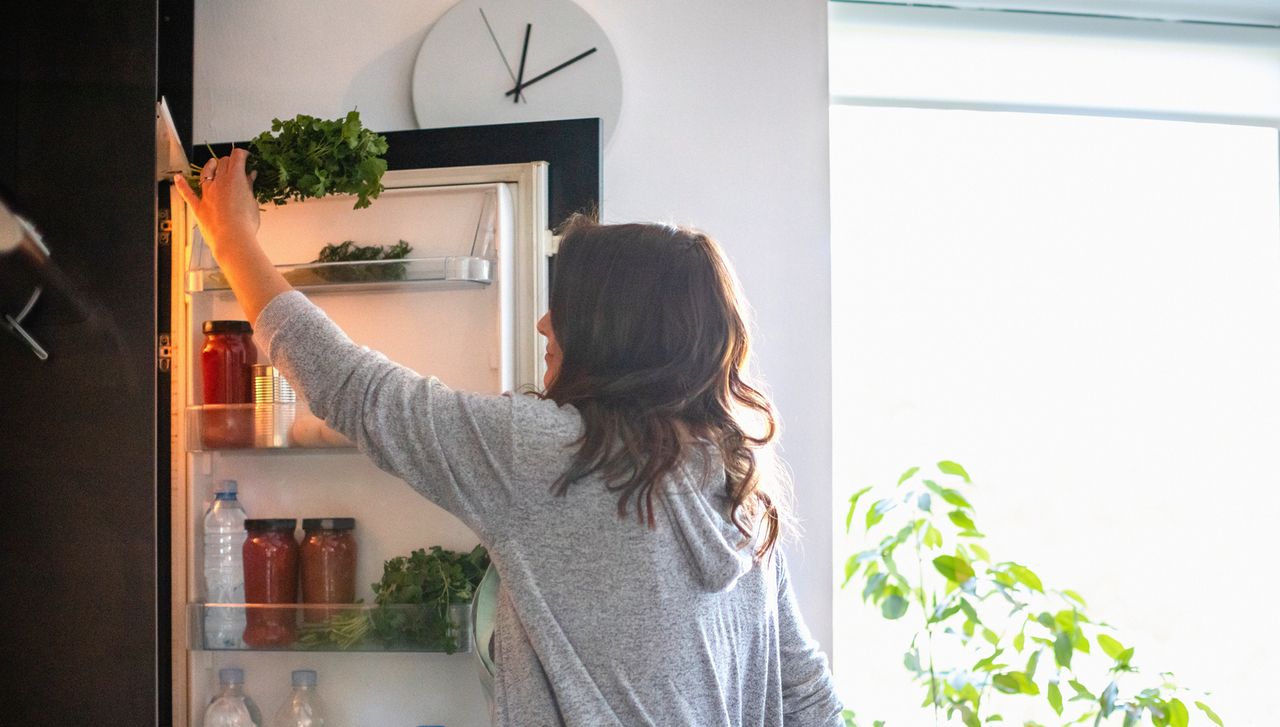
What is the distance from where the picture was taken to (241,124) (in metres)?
2.07

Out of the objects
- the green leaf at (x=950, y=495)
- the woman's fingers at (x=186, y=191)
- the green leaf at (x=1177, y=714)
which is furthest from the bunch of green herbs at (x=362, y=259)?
the green leaf at (x=1177, y=714)

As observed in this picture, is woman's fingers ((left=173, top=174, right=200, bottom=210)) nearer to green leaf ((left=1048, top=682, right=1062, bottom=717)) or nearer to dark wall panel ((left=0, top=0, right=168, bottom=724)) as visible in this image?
dark wall panel ((left=0, top=0, right=168, bottom=724))

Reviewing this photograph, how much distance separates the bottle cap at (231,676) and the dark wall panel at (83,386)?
0.24 meters

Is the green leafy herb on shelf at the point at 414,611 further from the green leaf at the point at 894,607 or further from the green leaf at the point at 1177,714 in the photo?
the green leaf at the point at 1177,714

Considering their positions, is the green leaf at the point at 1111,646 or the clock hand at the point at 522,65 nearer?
the clock hand at the point at 522,65

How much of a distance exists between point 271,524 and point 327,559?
0.31 ft

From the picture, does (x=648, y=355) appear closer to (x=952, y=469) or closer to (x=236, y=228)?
(x=236, y=228)

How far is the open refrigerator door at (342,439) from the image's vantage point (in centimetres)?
166

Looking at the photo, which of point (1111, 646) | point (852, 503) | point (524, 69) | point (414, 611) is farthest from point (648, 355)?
point (1111, 646)

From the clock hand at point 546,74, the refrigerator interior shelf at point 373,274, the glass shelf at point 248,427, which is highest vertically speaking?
the clock hand at point 546,74

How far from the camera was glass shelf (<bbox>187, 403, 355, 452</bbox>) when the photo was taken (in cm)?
167

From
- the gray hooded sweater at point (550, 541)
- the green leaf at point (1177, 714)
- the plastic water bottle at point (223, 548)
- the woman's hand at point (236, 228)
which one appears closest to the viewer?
the gray hooded sweater at point (550, 541)

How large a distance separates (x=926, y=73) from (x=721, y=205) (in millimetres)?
632

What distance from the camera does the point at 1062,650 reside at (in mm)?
2158
